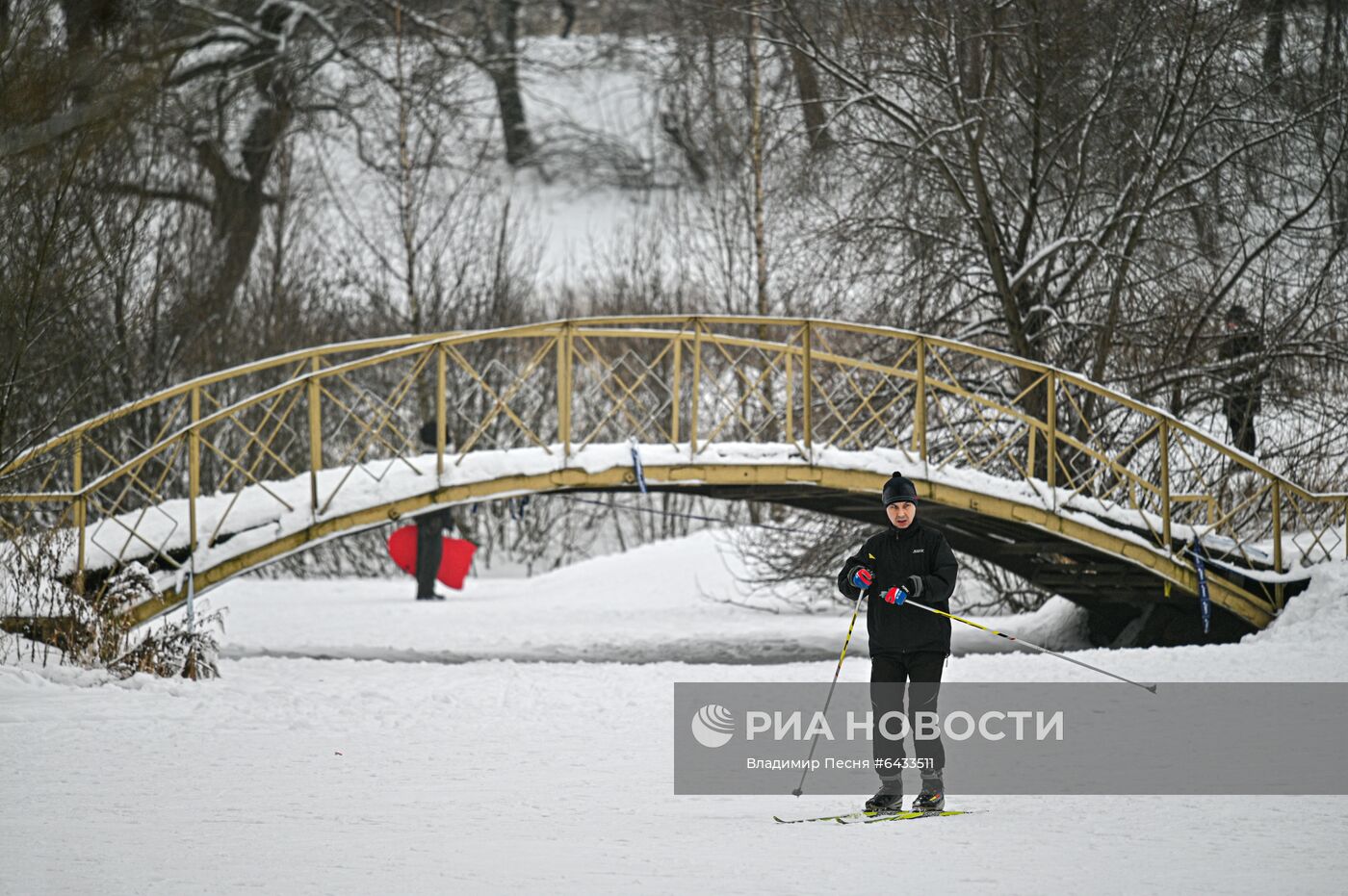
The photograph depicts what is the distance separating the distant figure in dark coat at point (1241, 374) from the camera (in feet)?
50.9

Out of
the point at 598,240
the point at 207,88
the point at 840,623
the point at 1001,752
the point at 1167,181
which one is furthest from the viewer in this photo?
the point at 598,240

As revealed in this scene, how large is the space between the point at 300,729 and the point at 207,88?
618 inches

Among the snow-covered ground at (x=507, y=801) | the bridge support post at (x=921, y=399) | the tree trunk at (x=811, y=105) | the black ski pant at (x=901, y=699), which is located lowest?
the snow-covered ground at (x=507, y=801)

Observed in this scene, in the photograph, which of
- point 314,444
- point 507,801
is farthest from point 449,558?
point 507,801

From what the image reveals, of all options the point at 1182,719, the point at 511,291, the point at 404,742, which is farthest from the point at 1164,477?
the point at 511,291

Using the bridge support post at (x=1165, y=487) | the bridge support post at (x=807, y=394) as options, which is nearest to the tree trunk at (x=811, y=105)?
the bridge support post at (x=807, y=394)

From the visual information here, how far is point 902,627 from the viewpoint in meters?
7.16

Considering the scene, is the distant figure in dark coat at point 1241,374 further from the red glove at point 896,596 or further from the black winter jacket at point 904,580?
the red glove at point 896,596

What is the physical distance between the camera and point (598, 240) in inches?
1230

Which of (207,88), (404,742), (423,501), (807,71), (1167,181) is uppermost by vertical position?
(207,88)

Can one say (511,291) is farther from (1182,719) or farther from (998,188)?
(1182,719)

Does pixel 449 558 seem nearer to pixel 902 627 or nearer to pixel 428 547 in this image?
pixel 428 547

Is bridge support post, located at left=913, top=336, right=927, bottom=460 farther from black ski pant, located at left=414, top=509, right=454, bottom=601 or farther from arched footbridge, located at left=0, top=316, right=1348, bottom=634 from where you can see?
black ski pant, located at left=414, top=509, right=454, bottom=601

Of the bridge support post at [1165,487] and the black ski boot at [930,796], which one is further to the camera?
the bridge support post at [1165,487]
